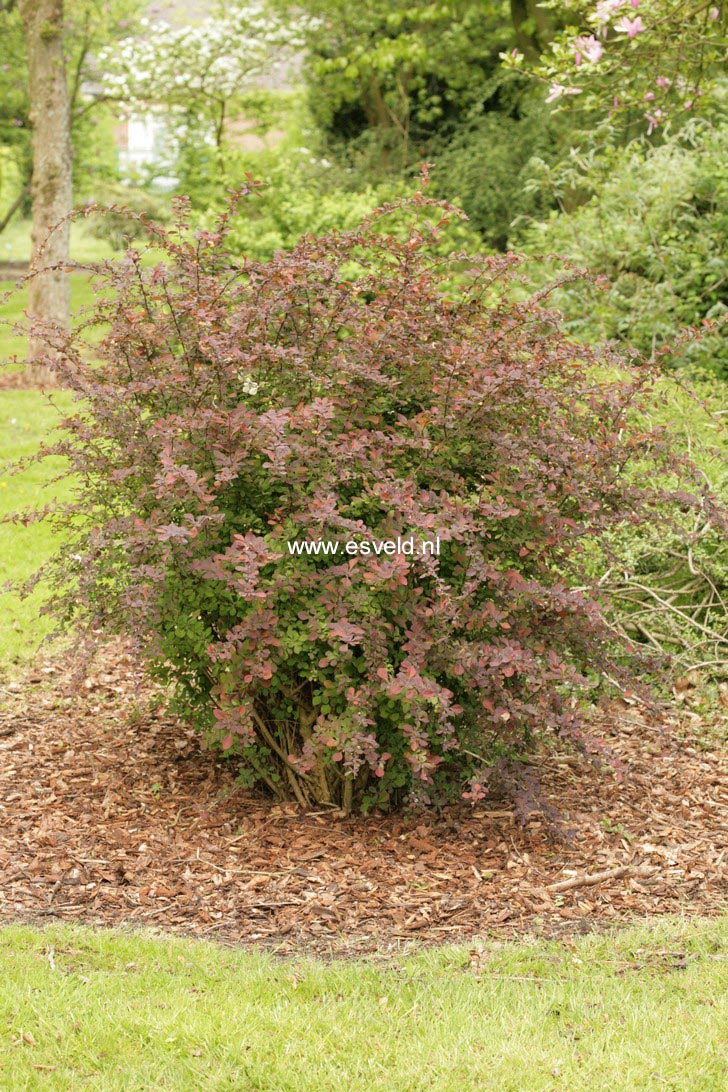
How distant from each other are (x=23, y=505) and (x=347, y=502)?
4947 mm

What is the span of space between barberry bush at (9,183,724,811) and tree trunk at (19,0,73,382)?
8.15 meters

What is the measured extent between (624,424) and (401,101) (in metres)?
15.6

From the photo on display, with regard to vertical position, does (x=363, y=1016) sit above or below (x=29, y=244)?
below

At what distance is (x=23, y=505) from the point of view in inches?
341

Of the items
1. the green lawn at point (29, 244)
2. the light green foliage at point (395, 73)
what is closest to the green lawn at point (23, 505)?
the light green foliage at point (395, 73)

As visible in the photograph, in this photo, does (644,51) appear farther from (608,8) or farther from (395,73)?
(395,73)

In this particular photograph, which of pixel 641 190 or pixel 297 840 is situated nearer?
pixel 297 840

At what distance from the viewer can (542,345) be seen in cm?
453

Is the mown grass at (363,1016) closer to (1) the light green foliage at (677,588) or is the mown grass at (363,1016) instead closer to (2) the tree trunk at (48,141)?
(1) the light green foliage at (677,588)

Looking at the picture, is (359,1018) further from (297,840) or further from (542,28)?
(542,28)

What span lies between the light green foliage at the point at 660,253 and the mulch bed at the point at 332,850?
4905 mm

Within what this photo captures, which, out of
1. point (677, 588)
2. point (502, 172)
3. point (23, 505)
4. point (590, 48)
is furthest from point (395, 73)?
point (677, 588)

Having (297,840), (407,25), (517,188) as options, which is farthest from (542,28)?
(297,840)

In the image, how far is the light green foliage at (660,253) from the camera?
31.1 feet
